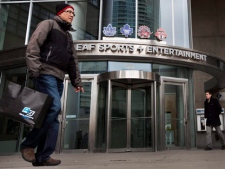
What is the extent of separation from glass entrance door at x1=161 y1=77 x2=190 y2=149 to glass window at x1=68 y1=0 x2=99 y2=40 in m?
3.47

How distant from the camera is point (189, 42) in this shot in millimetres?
10477

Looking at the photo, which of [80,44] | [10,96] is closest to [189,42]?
[80,44]

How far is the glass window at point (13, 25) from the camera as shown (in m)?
11.0

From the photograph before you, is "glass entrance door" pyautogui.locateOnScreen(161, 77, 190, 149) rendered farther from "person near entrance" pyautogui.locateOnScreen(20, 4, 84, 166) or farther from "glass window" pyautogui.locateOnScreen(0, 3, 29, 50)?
"person near entrance" pyautogui.locateOnScreen(20, 4, 84, 166)

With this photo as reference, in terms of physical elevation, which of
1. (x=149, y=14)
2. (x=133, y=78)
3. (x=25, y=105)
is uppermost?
(x=149, y=14)

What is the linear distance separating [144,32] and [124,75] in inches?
90.0

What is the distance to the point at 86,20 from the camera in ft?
35.1

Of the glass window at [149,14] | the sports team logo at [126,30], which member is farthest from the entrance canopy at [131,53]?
the glass window at [149,14]

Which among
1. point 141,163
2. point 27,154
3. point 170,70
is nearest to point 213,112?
point 170,70

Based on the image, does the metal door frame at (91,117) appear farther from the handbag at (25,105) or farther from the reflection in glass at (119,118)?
A: the handbag at (25,105)

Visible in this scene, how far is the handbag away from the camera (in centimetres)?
256

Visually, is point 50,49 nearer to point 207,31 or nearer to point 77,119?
point 77,119

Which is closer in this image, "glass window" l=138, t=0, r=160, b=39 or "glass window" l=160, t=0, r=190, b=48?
"glass window" l=138, t=0, r=160, b=39

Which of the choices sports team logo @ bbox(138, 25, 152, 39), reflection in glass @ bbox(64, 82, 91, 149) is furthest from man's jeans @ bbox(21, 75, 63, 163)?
sports team logo @ bbox(138, 25, 152, 39)
